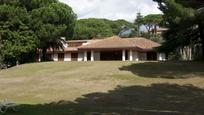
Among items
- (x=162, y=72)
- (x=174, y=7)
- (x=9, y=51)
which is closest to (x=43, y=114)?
(x=174, y=7)

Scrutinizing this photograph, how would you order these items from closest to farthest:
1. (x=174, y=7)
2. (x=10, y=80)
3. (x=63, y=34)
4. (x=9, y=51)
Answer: (x=174, y=7) → (x=10, y=80) → (x=9, y=51) → (x=63, y=34)

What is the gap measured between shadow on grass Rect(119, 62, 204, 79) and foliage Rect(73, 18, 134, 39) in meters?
53.2

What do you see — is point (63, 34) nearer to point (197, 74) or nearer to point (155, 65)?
point (155, 65)

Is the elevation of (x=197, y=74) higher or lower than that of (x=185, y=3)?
lower

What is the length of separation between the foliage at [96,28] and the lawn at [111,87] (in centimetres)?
5101

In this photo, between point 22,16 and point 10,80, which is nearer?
point 10,80

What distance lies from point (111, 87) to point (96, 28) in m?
71.1

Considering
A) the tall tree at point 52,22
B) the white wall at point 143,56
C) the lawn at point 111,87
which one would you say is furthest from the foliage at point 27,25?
the white wall at point 143,56

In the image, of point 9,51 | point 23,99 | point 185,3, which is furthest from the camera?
point 9,51

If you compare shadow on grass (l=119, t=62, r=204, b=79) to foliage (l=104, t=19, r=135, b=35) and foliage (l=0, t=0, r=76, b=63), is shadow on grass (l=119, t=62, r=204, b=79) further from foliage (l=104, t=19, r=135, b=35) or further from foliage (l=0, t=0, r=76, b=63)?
foliage (l=104, t=19, r=135, b=35)

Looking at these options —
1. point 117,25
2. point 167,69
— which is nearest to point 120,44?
point 167,69

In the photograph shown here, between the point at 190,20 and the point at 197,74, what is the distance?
3.90 m

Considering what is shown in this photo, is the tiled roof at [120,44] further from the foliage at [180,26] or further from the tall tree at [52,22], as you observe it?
the foliage at [180,26]

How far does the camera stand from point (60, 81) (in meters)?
37.2
